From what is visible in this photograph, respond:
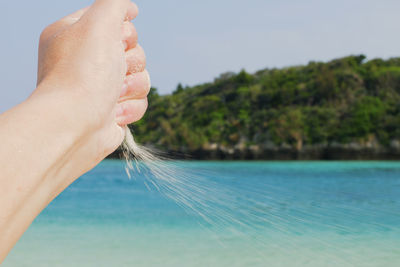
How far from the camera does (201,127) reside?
47.6 meters

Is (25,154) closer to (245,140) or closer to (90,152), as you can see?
(90,152)

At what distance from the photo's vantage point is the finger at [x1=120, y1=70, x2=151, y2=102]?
0.66m

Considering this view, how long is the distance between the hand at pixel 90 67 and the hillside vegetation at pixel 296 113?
37.3 m

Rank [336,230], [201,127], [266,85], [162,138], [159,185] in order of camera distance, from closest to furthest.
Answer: [159,185] < [336,230] < [162,138] < [201,127] < [266,85]

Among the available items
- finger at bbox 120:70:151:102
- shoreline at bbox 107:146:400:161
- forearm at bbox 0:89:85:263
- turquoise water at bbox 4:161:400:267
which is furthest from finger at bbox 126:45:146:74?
shoreline at bbox 107:146:400:161

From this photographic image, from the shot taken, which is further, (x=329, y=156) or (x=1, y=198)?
(x=329, y=156)

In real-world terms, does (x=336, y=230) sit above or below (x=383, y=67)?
below

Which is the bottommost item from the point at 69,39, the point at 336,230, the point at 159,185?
the point at 336,230

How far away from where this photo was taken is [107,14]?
0.53 meters

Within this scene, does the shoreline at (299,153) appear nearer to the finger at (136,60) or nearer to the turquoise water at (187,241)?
the turquoise water at (187,241)

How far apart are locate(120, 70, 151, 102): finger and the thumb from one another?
13 cm

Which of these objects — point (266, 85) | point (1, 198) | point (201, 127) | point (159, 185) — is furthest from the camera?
point (266, 85)

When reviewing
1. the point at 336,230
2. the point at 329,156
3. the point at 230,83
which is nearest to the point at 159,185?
the point at 336,230

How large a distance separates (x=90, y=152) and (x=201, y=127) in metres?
47.1
